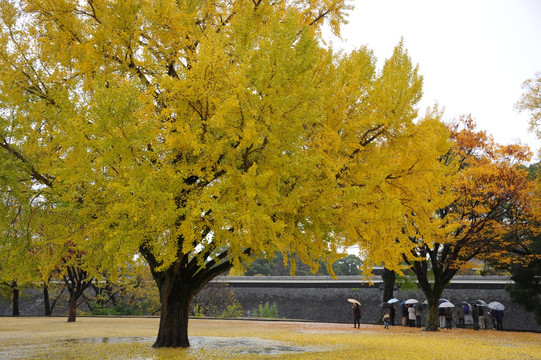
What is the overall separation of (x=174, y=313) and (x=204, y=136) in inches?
225

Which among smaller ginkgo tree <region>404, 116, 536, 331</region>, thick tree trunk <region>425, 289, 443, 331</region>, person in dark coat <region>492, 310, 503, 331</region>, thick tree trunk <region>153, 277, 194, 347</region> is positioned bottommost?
person in dark coat <region>492, 310, 503, 331</region>

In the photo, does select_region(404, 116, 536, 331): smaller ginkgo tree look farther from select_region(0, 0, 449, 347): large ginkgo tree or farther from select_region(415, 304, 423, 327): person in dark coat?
select_region(0, 0, 449, 347): large ginkgo tree

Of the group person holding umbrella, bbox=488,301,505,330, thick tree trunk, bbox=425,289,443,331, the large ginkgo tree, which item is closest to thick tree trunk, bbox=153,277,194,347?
the large ginkgo tree

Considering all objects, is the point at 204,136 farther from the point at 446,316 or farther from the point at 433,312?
the point at 446,316

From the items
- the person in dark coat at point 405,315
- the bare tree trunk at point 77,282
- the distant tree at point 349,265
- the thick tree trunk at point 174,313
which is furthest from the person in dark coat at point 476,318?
the distant tree at point 349,265

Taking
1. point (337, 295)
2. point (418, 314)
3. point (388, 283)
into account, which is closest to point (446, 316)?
point (418, 314)

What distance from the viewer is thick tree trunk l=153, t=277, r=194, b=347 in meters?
12.2

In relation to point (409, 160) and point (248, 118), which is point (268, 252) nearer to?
point (248, 118)

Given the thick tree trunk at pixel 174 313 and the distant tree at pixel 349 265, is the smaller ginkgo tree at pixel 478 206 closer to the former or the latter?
the thick tree trunk at pixel 174 313

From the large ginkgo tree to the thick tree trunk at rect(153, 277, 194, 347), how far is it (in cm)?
4

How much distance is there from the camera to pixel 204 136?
8836mm

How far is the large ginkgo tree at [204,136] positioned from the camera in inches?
310

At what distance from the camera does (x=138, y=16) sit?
409 inches

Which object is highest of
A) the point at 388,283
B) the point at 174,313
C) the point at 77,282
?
the point at 77,282
